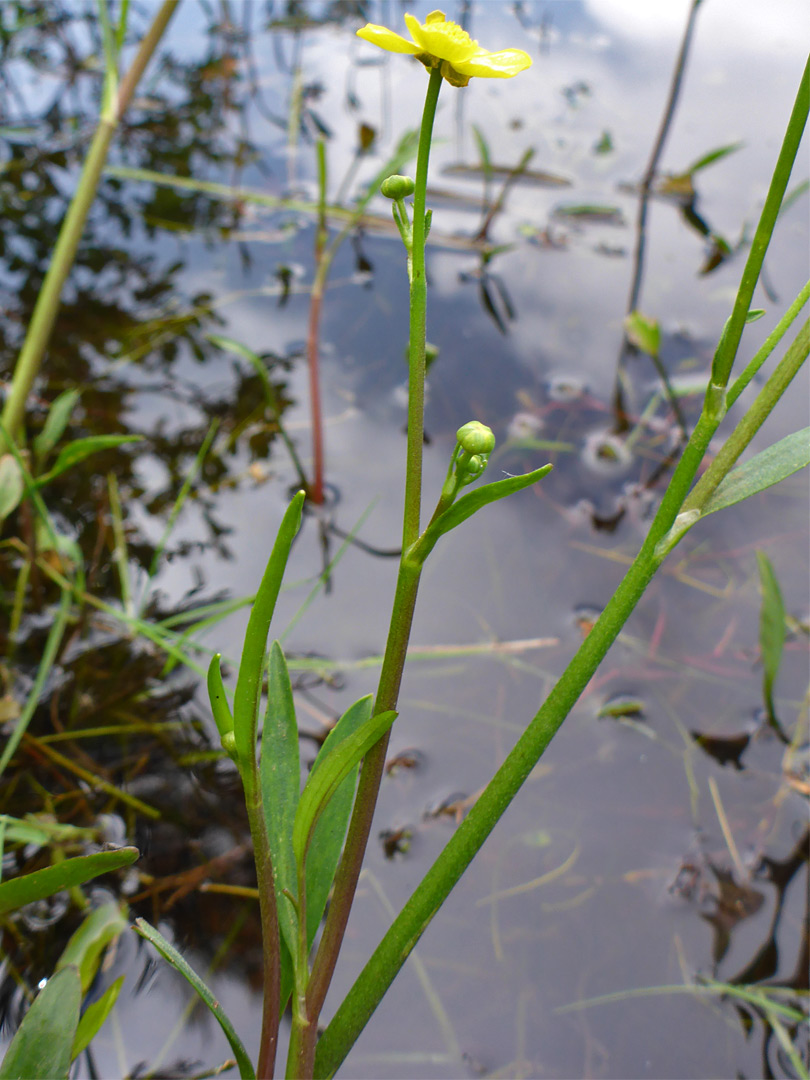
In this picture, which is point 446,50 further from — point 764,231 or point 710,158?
point 710,158

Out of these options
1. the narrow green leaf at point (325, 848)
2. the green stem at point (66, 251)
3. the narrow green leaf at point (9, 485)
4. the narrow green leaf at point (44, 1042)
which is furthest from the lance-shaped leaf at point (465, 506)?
the green stem at point (66, 251)

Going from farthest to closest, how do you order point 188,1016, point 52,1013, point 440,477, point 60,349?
1. point 60,349
2. point 440,477
3. point 188,1016
4. point 52,1013

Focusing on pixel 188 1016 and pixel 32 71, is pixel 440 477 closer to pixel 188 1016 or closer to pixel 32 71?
pixel 188 1016

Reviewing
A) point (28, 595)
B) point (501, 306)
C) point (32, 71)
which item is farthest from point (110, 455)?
point (32, 71)

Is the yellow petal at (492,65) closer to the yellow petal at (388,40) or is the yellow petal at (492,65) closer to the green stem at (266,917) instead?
the yellow petal at (388,40)

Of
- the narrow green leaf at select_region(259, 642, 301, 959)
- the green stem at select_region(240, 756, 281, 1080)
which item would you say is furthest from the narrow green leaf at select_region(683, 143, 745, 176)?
the green stem at select_region(240, 756, 281, 1080)

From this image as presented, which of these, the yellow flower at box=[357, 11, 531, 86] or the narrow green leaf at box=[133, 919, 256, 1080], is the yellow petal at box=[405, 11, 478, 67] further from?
the narrow green leaf at box=[133, 919, 256, 1080]
